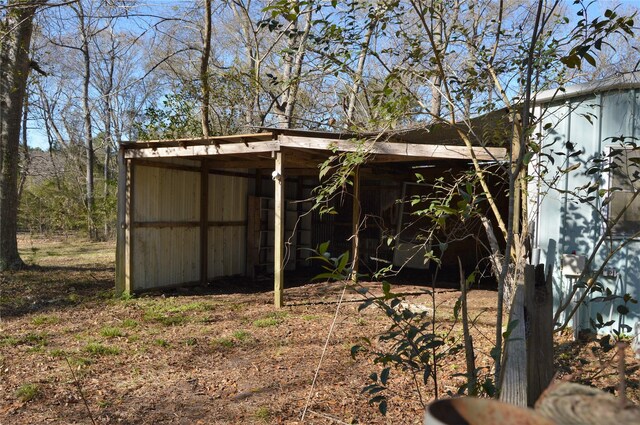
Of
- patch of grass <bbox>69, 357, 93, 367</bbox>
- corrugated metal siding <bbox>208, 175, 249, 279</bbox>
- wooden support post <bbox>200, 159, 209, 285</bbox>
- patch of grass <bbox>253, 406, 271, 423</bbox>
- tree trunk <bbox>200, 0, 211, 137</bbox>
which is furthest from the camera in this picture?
corrugated metal siding <bbox>208, 175, 249, 279</bbox>

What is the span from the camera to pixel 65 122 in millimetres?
27234

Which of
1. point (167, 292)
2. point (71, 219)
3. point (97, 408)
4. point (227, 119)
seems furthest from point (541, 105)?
point (71, 219)

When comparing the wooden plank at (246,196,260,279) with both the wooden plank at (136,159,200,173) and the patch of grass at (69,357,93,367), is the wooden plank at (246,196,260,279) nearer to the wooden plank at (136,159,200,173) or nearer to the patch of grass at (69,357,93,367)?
the wooden plank at (136,159,200,173)

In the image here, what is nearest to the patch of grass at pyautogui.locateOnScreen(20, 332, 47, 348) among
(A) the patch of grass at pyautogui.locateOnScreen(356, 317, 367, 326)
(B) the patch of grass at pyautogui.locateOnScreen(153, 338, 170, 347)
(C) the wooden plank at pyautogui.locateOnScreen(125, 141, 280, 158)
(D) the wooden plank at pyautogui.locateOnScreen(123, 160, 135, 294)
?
(B) the patch of grass at pyautogui.locateOnScreen(153, 338, 170, 347)

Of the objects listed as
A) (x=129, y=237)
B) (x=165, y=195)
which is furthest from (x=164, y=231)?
(x=129, y=237)

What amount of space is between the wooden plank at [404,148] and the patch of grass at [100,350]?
11.2 ft

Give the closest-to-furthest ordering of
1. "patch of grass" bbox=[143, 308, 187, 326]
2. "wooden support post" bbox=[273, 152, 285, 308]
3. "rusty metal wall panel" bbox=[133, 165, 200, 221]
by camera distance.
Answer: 1. "patch of grass" bbox=[143, 308, 187, 326]
2. "wooden support post" bbox=[273, 152, 285, 308]
3. "rusty metal wall panel" bbox=[133, 165, 200, 221]

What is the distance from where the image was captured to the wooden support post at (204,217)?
10.9 m

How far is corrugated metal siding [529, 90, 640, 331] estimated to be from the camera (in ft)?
19.7

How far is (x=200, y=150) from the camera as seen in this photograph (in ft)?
29.1

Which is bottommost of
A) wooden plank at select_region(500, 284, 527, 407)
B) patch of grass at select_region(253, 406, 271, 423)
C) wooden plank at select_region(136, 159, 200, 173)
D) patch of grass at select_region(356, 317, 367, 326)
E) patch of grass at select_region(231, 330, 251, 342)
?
patch of grass at select_region(253, 406, 271, 423)

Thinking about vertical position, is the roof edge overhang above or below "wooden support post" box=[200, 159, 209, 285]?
above

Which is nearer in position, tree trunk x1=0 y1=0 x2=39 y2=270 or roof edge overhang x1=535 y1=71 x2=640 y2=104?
roof edge overhang x1=535 y1=71 x2=640 y2=104

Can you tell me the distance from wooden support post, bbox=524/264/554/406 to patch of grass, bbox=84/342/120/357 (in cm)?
525
